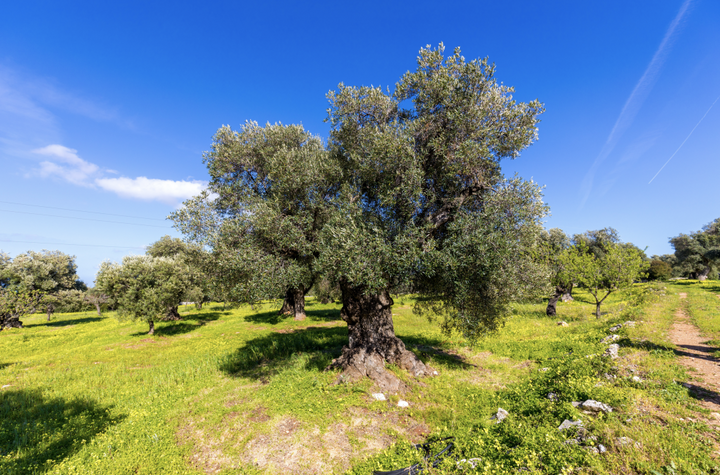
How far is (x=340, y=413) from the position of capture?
40.2 ft

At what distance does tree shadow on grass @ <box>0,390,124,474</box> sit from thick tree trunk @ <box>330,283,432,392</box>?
446 inches

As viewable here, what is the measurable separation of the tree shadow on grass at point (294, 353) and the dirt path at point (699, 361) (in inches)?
393

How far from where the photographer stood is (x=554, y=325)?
1158 inches

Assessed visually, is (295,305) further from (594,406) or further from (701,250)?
(701,250)

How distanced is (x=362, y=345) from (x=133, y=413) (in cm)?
1149

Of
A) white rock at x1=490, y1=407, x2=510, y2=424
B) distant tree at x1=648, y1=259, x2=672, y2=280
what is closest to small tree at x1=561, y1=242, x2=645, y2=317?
white rock at x1=490, y1=407, x2=510, y2=424

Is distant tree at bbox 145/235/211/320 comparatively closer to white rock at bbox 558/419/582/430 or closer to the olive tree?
the olive tree

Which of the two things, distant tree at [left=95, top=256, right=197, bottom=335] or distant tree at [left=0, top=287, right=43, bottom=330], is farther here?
distant tree at [left=95, top=256, right=197, bottom=335]

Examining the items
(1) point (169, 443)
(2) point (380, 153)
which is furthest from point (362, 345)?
(2) point (380, 153)

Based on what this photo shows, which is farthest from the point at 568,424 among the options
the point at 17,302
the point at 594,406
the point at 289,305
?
the point at 17,302

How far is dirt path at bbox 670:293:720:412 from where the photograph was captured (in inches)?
420

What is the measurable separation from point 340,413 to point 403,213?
395 inches

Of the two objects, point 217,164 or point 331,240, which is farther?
point 217,164

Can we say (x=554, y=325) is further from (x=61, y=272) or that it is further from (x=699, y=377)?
(x=61, y=272)
